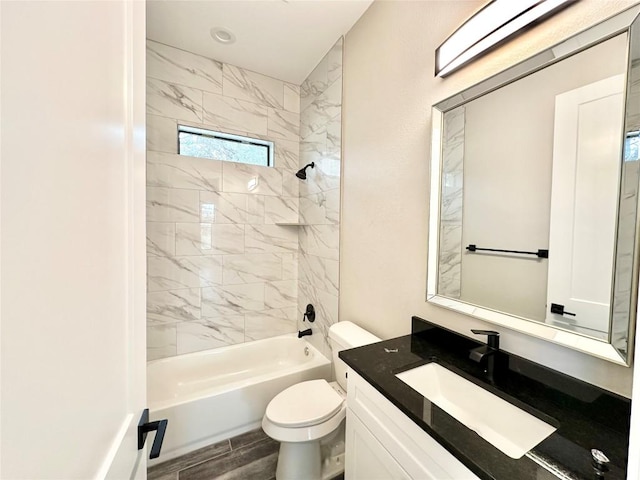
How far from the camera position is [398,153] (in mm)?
1506

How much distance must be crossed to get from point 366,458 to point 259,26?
260 cm

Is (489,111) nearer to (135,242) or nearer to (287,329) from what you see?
(135,242)

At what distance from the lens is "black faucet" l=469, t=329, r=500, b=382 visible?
98 centimetres

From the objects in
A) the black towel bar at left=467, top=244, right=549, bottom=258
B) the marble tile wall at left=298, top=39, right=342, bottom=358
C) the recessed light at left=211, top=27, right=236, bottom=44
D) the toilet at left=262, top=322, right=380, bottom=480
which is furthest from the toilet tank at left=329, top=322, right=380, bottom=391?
the recessed light at left=211, top=27, right=236, bottom=44

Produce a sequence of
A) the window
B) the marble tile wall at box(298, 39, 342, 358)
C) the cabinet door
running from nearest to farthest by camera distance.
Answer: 1. the cabinet door
2. the marble tile wall at box(298, 39, 342, 358)
3. the window

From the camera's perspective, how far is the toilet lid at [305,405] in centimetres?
136

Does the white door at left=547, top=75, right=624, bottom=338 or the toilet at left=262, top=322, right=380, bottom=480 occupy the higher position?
the white door at left=547, top=75, right=624, bottom=338

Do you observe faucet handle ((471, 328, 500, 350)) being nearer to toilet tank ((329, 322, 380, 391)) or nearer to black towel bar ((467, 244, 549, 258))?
black towel bar ((467, 244, 549, 258))

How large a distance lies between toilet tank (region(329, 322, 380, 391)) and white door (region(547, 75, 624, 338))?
2.95 feet

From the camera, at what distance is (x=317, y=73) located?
235 cm

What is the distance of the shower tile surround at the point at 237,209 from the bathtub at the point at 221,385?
11 centimetres

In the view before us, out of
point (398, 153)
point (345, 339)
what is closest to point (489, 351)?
point (345, 339)

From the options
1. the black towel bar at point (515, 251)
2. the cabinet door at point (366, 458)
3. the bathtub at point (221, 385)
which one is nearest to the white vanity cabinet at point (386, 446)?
the cabinet door at point (366, 458)

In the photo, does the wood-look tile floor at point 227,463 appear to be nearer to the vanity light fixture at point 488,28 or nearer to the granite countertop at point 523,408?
the granite countertop at point 523,408
